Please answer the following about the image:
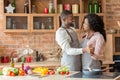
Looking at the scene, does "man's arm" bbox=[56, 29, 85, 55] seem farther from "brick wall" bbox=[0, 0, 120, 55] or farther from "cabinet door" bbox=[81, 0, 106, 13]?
"brick wall" bbox=[0, 0, 120, 55]

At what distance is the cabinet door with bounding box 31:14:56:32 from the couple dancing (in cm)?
206

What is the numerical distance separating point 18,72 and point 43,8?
3167 millimetres

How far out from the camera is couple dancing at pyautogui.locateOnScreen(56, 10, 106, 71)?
3960 millimetres

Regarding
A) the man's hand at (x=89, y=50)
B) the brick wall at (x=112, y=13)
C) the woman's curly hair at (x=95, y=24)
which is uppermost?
the brick wall at (x=112, y=13)

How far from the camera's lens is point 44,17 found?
252 inches

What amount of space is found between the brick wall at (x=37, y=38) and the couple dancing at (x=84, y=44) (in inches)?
94.2


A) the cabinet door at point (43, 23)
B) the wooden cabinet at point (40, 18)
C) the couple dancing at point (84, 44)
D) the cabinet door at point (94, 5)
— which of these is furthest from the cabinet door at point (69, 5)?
the couple dancing at point (84, 44)

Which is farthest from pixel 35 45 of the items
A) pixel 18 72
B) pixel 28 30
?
pixel 18 72

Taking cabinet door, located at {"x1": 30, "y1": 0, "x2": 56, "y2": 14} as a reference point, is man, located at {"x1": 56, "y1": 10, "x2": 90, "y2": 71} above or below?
below

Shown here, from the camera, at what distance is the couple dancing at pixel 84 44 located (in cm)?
396

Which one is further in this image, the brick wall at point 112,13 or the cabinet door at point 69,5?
the brick wall at point 112,13

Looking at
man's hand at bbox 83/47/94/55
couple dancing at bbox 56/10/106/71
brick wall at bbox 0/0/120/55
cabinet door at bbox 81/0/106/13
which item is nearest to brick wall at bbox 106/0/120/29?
brick wall at bbox 0/0/120/55

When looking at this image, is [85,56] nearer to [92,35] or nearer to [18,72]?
[92,35]

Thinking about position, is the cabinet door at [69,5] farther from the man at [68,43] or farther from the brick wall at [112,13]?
the man at [68,43]
